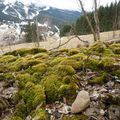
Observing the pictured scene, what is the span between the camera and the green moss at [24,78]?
19.3ft

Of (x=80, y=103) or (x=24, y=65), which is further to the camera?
(x=24, y=65)

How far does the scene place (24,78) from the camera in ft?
19.9

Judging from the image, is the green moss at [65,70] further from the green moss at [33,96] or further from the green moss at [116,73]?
the green moss at [116,73]

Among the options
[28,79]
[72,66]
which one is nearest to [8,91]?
[28,79]

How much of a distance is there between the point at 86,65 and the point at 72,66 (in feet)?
1.02

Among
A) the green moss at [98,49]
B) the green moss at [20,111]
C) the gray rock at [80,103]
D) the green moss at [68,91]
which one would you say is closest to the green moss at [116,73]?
the green moss at [68,91]

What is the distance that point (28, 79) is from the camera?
5969 millimetres

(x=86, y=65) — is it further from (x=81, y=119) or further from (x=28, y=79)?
(x=81, y=119)

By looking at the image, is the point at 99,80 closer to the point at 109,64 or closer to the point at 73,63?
the point at 109,64

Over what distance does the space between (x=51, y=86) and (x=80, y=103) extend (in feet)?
3.04

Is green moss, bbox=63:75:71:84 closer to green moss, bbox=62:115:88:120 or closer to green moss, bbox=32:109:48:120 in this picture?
green moss, bbox=32:109:48:120

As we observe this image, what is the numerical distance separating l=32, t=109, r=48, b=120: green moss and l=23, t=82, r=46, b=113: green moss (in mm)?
245

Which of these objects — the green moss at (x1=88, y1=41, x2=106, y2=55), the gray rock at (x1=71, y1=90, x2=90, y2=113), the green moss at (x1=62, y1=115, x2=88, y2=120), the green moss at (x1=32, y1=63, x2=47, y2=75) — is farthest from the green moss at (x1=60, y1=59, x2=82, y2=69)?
the green moss at (x1=62, y1=115, x2=88, y2=120)

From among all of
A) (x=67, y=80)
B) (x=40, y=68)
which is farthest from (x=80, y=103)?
(x=40, y=68)
